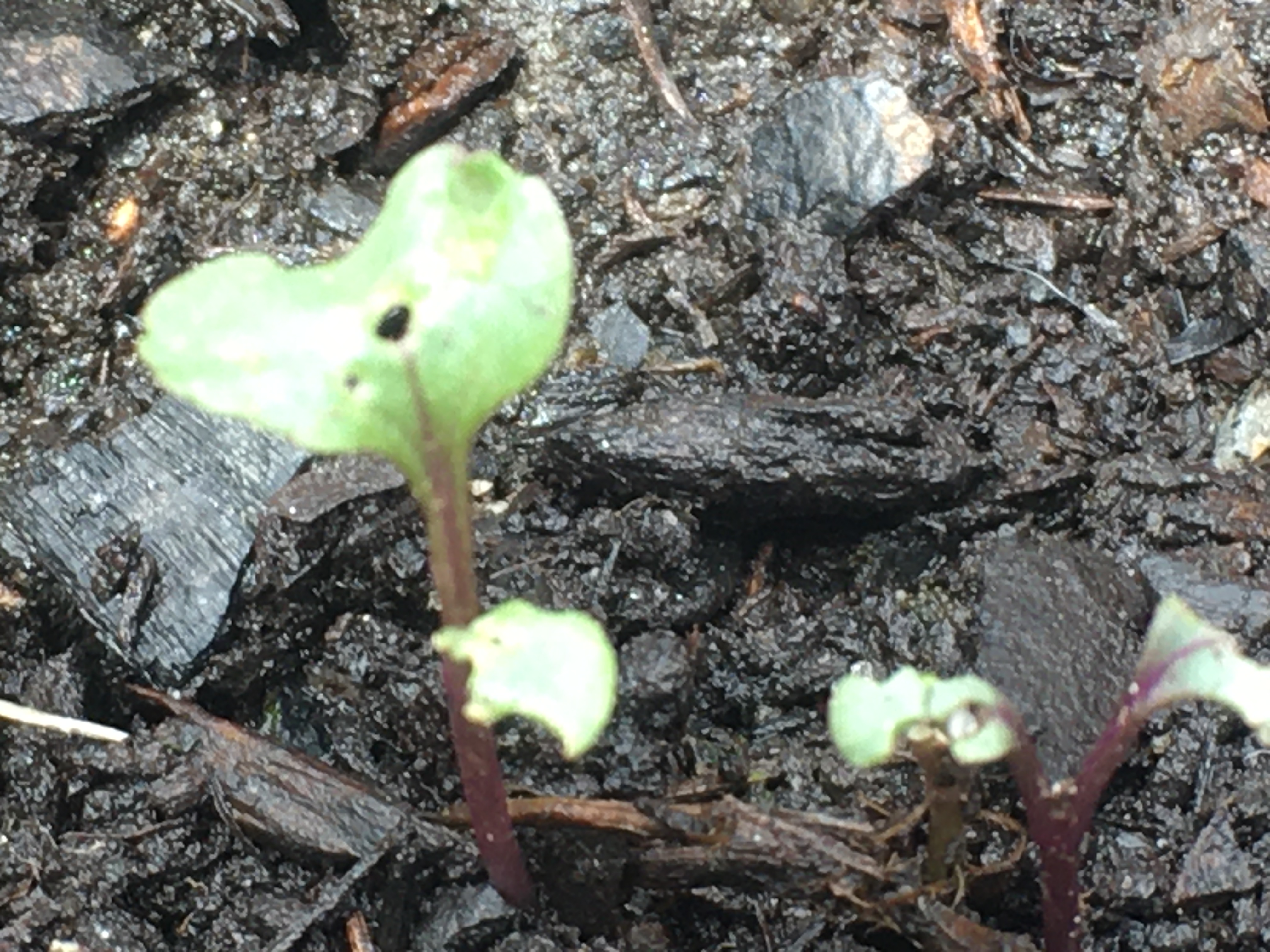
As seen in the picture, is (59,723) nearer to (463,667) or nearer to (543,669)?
(463,667)

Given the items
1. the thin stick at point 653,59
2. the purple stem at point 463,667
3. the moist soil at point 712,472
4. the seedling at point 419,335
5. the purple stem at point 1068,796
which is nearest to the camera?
the seedling at point 419,335

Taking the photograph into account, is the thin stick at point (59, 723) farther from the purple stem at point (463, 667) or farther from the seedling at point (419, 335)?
A: the seedling at point (419, 335)

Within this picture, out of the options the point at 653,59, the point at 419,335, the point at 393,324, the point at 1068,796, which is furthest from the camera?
the point at 653,59

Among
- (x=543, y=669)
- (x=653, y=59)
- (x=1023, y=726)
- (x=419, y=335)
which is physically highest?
(x=653, y=59)

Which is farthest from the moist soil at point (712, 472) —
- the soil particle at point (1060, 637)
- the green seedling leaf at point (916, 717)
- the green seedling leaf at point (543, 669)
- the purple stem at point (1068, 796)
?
the green seedling leaf at point (543, 669)

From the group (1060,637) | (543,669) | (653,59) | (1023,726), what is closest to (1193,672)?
(1023,726)

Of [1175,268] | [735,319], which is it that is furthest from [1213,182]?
[735,319]

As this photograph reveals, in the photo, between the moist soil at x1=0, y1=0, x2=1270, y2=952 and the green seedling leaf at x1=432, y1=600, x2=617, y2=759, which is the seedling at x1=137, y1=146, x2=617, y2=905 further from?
the moist soil at x1=0, y1=0, x2=1270, y2=952
